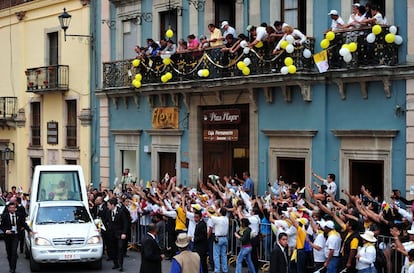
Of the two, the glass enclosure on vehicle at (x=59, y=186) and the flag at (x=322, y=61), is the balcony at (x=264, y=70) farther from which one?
the glass enclosure on vehicle at (x=59, y=186)

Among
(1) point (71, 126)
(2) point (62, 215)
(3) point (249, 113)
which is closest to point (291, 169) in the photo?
(3) point (249, 113)

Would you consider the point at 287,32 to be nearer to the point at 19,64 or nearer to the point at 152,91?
the point at 152,91

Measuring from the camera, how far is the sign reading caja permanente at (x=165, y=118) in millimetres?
27453

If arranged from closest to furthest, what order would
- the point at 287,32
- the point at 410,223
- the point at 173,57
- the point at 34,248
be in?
the point at 410,223 < the point at 34,248 < the point at 287,32 < the point at 173,57

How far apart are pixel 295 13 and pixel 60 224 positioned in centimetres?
917

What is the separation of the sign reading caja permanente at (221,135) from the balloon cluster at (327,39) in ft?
16.7

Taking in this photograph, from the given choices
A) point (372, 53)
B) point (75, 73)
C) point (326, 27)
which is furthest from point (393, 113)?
point (75, 73)

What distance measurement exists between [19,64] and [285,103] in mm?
17243

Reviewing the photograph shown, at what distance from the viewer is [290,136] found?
22.9 m

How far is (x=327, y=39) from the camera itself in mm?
20828

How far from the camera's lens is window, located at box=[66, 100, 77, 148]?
1296 inches

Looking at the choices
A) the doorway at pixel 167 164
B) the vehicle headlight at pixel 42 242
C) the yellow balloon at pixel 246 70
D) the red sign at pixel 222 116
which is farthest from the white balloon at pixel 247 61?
the vehicle headlight at pixel 42 242

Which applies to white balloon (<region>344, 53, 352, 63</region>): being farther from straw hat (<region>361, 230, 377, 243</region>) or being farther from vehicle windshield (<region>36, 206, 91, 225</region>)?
vehicle windshield (<region>36, 206, 91, 225</region>)

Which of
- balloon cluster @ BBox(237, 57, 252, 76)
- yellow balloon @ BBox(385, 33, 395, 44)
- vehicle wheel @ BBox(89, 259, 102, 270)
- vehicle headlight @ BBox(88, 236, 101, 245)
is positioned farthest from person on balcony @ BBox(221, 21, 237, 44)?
vehicle wheel @ BBox(89, 259, 102, 270)
